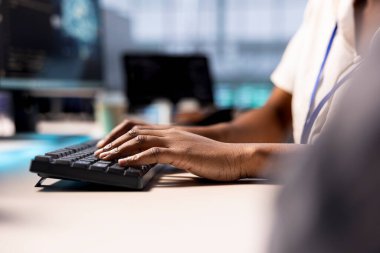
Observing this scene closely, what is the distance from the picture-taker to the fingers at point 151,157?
0.67 metres

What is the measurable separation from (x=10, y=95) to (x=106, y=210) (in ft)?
3.73

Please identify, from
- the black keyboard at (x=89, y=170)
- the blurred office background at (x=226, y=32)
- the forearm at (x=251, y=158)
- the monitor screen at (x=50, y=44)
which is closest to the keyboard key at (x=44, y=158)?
the black keyboard at (x=89, y=170)

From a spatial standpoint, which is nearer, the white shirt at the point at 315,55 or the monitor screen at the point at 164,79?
the white shirt at the point at 315,55

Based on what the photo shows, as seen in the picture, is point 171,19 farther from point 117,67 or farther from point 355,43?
point 355,43

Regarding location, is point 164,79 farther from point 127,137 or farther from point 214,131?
point 127,137

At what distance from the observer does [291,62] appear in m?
1.28

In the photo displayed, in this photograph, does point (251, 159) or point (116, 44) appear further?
point (116, 44)

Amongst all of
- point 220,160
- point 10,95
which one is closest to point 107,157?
point 220,160

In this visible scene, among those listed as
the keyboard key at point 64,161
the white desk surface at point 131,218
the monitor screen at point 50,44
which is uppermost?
the monitor screen at point 50,44

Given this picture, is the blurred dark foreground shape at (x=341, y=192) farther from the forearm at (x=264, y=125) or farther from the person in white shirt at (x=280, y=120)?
the forearm at (x=264, y=125)

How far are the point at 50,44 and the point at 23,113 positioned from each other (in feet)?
0.82

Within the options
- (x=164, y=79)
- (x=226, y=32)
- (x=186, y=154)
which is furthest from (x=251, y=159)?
(x=226, y=32)

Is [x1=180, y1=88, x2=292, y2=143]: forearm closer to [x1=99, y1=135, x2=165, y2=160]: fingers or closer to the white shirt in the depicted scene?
the white shirt

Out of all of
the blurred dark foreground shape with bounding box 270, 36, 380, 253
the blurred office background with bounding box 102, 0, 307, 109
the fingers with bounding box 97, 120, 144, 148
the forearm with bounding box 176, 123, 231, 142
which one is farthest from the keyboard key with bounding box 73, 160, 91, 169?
the blurred office background with bounding box 102, 0, 307, 109
